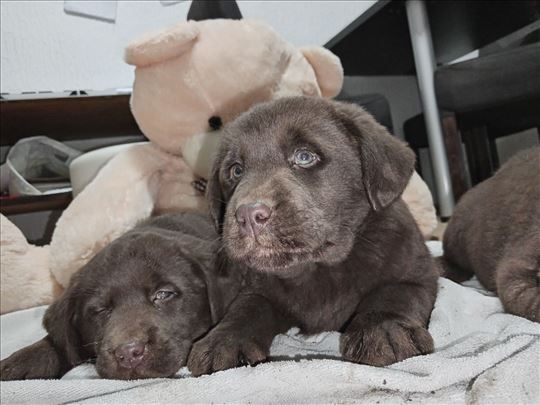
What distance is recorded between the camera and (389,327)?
1.33 metres

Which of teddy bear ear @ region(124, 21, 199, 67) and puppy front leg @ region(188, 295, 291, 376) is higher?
teddy bear ear @ region(124, 21, 199, 67)

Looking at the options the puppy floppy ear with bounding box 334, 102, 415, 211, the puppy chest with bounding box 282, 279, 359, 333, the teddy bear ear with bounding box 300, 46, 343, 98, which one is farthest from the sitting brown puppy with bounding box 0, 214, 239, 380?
the teddy bear ear with bounding box 300, 46, 343, 98

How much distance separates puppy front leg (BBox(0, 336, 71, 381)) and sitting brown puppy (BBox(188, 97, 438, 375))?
22.4 inches

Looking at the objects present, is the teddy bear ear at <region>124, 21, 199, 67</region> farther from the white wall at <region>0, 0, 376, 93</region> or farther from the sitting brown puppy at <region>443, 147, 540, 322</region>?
the white wall at <region>0, 0, 376, 93</region>

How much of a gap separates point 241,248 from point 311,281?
0.33 m

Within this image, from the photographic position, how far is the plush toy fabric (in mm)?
2279

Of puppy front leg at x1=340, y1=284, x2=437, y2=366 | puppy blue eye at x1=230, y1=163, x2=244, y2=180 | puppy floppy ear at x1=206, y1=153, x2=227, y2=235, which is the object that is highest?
puppy blue eye at x1=230, y1=163, x2=244, y2=180

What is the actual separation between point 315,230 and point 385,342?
0.33m

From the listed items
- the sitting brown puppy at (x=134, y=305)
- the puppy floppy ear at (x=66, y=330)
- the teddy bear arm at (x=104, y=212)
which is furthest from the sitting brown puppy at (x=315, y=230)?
the teddy bear arm at (x=104, y=212)

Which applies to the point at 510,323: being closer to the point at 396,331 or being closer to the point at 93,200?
the point at 396,331

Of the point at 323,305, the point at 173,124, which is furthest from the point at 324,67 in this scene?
the point at 323,305

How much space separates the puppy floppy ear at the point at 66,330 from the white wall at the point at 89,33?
2898mm

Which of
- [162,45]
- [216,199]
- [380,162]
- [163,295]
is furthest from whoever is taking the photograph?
[162,45]

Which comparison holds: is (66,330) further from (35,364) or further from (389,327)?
(389,327)
